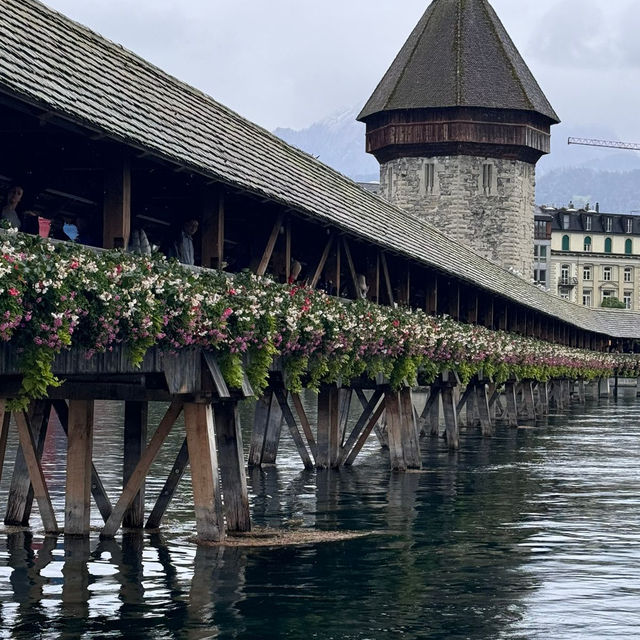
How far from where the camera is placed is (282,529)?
765 inches

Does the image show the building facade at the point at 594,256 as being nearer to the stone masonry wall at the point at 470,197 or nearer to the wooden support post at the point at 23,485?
the stone masonry wall at the point at 470,197

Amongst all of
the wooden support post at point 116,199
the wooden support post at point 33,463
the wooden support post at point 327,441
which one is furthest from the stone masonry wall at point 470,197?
the wooden support post at point 116,199

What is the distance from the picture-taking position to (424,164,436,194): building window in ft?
229

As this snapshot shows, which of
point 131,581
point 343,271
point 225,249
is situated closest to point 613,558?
point 131,581

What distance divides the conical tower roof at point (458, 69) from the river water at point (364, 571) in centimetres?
4347

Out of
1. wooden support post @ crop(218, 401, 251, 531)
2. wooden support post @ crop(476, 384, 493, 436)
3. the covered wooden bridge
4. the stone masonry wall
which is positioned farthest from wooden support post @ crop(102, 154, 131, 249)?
the stone masonry wall

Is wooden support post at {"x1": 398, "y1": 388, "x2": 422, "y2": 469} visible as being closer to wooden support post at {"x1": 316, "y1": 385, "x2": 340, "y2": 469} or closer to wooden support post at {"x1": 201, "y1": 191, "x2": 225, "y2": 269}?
wooden support post at {"x1": 316, "y1": 385, "x2": 340, "y2": 469}

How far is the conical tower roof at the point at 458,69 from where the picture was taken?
225ft

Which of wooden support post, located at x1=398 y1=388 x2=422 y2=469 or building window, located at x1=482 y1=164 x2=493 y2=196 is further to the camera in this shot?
building window, located at x1=482 y1=164 x2=493 y2=196

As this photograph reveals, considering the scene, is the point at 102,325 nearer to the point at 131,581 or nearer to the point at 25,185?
the point at 131,581

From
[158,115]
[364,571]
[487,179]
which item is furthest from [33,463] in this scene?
[487,179]

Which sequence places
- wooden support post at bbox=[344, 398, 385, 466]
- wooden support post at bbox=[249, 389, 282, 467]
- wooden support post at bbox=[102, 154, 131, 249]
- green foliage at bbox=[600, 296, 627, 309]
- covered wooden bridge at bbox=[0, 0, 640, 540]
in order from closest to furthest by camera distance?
covered wooden bridge at bbox=[0, 0, 640, 540] < wooden support post at bbox=[102, 154, 131, 249] < wooden support post at bbox=[344, 398, 385, 466] < wooden support post at bbox=[249, 389, 282, 467] < green foliage at bbox=[600, 296, 627, 309]

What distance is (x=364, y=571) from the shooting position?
15.7 metres

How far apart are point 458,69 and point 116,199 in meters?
55.1
